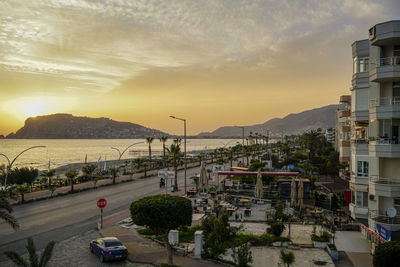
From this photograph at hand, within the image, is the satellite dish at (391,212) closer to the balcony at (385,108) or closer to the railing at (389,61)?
the balcony at (385,108)

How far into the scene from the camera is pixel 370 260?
17953 millimetres

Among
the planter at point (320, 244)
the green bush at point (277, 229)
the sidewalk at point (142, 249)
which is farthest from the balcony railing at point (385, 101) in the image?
the sidewalk at point (142, 249)

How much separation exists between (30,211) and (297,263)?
79.2 feet

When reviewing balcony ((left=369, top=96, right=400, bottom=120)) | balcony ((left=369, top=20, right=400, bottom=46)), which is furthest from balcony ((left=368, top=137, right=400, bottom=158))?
balcony ((left=369, top=20, right=400, bottom=46))

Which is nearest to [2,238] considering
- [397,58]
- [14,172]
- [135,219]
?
[135,219]

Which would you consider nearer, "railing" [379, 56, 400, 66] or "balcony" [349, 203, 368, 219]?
"railing" [379, 56, 400, 66]

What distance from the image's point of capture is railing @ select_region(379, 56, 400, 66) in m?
17.8

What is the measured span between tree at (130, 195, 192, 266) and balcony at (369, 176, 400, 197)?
10040 mm

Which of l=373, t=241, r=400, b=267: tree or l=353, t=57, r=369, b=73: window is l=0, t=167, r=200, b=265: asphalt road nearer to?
l=373, t=241, r=400, b=267: tree

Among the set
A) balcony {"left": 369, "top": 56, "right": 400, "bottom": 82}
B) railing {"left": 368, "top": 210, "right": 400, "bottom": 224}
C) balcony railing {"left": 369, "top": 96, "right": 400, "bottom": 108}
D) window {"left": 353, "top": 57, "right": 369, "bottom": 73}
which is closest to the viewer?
railing {"left": 368, "top": 210, "right": 400, "bottom": 224}

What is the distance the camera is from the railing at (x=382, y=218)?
1725 cm

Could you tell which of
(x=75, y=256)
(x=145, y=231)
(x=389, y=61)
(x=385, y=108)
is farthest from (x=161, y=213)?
(x=389, y=61)

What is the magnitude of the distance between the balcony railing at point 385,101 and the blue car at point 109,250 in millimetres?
15698

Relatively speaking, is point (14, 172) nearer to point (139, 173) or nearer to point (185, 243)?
point (139, 173)
